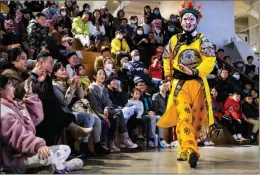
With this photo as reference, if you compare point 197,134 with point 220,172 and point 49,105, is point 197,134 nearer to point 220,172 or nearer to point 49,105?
point 220,172

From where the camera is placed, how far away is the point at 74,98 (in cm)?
454

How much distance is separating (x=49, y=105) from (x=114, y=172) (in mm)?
894

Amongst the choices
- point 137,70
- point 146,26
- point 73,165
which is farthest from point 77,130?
point 146,26

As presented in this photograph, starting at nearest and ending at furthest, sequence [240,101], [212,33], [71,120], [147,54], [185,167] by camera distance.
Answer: [185,167]
[71,120]
[240,101]
[147,54]
[212,33]

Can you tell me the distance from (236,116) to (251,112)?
640 mm

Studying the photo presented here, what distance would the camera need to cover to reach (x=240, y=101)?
26.4ft

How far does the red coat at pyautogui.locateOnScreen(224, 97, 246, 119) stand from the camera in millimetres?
7508

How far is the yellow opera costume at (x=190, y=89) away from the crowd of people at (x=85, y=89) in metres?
0.24

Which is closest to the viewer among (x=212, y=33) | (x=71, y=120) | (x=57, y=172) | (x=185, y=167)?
(x=57, y=172)

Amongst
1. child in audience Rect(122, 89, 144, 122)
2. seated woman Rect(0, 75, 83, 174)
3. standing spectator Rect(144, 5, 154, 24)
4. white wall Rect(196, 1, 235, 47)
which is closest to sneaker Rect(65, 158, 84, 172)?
seated woman Rect(0, 75, 83, 174)

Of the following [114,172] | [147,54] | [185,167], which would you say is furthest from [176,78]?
[147,54]

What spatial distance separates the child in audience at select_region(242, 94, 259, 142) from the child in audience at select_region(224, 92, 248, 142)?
0.18 m

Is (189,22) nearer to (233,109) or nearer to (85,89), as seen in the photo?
(85,89)

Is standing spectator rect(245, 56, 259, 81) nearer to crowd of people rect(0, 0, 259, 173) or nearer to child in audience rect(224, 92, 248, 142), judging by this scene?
crowd of people rect(0, 0, 259, 173)
